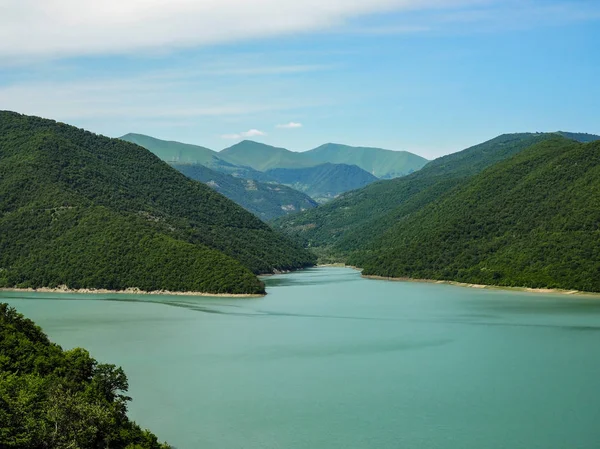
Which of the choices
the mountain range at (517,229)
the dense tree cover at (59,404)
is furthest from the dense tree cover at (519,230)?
the dense tree cover at (59,404)

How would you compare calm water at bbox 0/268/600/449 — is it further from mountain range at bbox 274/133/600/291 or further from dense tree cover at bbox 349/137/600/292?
dense tree cover at bbox 349/137/600/292

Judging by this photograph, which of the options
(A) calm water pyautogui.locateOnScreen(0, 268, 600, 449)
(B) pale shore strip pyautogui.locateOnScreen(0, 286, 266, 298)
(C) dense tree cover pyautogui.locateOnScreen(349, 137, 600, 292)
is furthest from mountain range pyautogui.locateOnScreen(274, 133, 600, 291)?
(B) pale shore strip pyautogui.locateOnScreen(0, 286, 266, 298)

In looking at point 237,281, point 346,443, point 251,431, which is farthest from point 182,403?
point 237,281

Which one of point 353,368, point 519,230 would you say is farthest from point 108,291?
point 519,230

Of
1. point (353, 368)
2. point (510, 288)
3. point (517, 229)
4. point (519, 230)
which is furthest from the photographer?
point (517, 229)

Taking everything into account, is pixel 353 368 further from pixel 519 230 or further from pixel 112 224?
pixel 519 230
